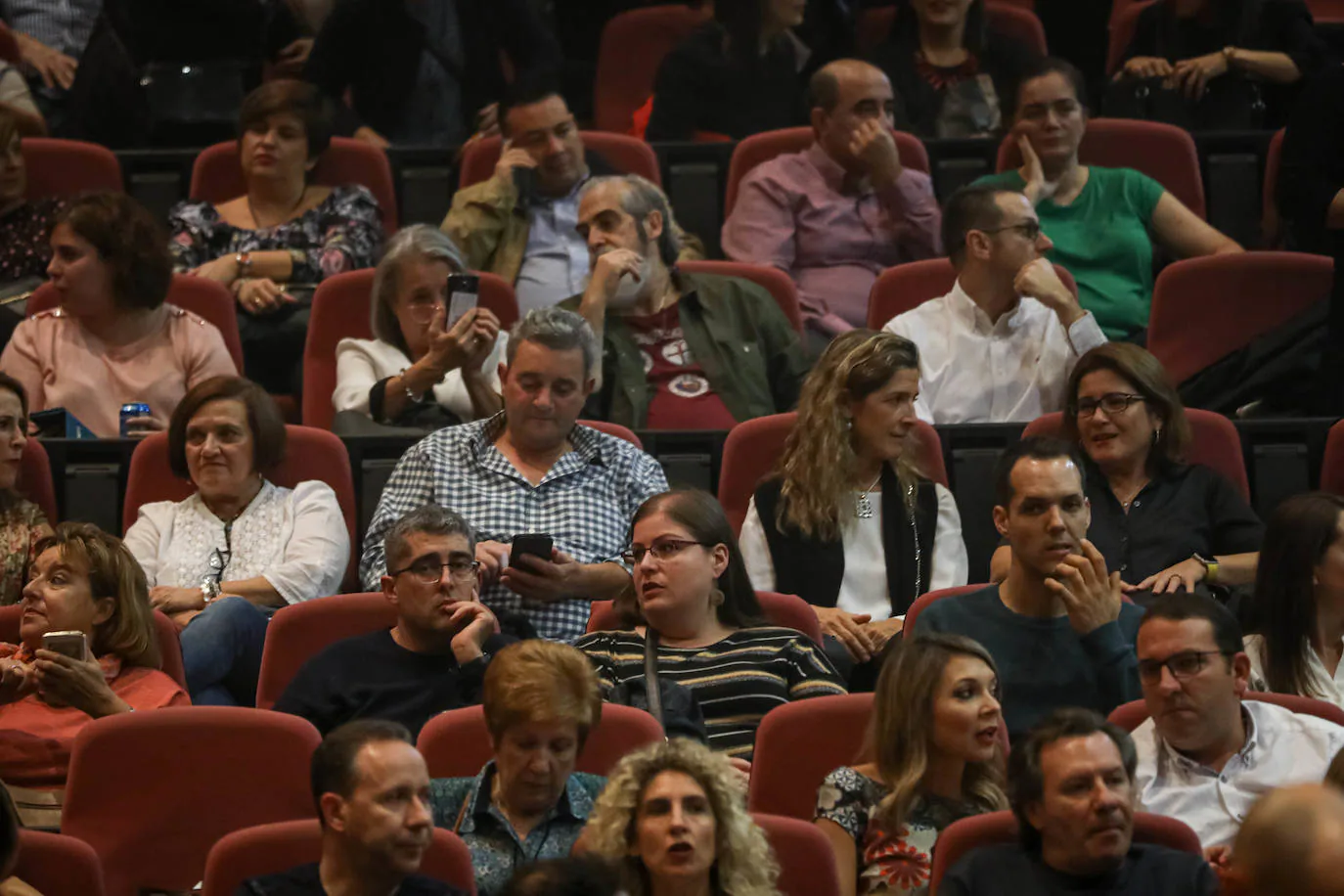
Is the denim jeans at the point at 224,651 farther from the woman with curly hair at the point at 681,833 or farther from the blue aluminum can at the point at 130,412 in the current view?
the woman with curly hair at the point at 681,833

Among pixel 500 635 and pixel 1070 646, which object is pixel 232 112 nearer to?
pixel 500 635

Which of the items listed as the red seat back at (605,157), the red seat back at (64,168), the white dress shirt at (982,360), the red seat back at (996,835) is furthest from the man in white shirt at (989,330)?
the red seat back at (64,168)

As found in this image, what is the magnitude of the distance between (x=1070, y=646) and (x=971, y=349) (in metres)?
1.15

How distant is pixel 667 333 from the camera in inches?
170

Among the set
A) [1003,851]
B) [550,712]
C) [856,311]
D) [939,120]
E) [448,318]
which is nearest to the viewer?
[1003,851]

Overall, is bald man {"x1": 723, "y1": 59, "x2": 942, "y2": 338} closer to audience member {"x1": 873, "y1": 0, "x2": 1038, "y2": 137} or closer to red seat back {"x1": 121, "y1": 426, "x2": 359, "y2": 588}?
audience member {"x1": 873, "y1": 0, "x2": 1038, "y2": 137}

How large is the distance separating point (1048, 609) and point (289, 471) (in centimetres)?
144

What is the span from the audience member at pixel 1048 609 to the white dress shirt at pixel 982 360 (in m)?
0.84

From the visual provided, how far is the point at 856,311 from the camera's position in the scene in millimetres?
4703

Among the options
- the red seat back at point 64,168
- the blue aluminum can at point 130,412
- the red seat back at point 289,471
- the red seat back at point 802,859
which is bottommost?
the red seat back at point 802,859

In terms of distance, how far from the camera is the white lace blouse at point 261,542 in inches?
142

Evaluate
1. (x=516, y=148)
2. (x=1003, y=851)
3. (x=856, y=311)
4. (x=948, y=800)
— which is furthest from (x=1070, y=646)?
(x=516, y=148)

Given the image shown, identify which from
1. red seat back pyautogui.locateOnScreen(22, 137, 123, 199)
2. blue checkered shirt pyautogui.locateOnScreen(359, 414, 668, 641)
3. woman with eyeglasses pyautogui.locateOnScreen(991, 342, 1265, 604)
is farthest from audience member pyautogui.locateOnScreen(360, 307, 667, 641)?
red seat back pyautogui.locateOnScreen(22, 137, 123, 199)

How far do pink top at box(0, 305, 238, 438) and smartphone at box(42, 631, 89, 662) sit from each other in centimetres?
118
